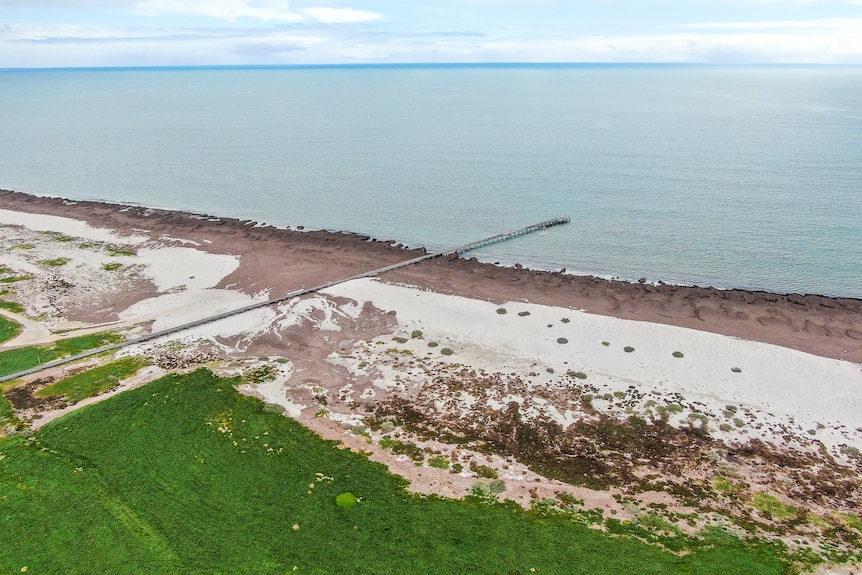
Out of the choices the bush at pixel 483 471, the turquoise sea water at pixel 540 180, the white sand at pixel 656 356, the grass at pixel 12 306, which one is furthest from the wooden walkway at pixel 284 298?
the bush at pixel 483 471

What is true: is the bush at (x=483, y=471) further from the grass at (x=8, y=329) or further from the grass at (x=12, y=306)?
the grass at (x=12, y=306)

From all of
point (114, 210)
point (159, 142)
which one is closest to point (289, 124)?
point (159, 142)

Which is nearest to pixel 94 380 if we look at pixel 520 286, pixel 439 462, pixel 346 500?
pixel 346 500

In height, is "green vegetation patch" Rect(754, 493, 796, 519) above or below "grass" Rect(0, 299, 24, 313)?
above

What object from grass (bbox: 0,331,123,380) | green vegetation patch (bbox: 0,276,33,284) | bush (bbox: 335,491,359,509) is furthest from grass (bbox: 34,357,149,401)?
green vegetation patch (bbox: 0,276,33,284)

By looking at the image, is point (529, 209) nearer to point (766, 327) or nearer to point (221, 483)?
point (766, 327)

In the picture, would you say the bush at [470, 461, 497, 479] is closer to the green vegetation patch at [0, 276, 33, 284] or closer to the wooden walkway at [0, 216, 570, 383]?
the wooden walkway at [0, 216, 570, 383]
